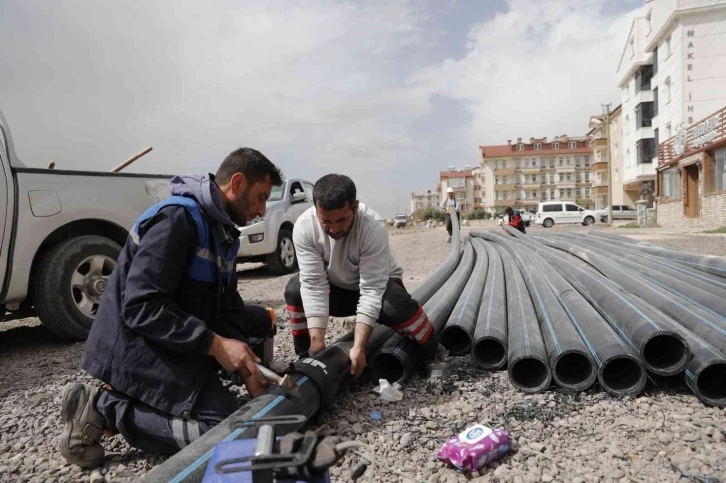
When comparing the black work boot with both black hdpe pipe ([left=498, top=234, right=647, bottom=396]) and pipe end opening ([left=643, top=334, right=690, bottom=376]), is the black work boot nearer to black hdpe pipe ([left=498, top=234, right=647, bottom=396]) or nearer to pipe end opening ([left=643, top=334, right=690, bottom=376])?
black hdpe pipe ([left=498, top=234, right=647, bottom=396])

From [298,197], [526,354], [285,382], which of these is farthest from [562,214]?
[285,382]

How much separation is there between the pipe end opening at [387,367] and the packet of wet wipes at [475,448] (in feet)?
2.58

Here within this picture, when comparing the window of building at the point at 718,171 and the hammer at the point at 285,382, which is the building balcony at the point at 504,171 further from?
the hammer at the point at 285,382

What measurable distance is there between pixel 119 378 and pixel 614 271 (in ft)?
13.8

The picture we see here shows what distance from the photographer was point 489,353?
3074 millimetres

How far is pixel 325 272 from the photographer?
304 centimetres

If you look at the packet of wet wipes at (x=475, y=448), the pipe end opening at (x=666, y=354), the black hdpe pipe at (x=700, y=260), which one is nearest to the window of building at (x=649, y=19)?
the black hdpe pipe at (x=700, y=260)

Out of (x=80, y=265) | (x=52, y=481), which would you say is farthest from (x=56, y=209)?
(x=52, y=481)

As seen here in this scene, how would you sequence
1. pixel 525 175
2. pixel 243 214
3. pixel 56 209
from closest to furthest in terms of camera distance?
pixel 243 214
pixel 56 209
pixel 525 175

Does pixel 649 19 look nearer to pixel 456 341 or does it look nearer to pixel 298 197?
pixel 298 197

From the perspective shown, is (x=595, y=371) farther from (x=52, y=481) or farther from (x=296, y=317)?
(x=52, y=481)

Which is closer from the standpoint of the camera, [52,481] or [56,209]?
[52,481]

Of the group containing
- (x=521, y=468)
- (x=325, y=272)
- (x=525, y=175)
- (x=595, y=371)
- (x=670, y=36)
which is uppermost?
(x=670, y=36)

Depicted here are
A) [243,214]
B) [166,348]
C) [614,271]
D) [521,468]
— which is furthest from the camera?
[614,271]
